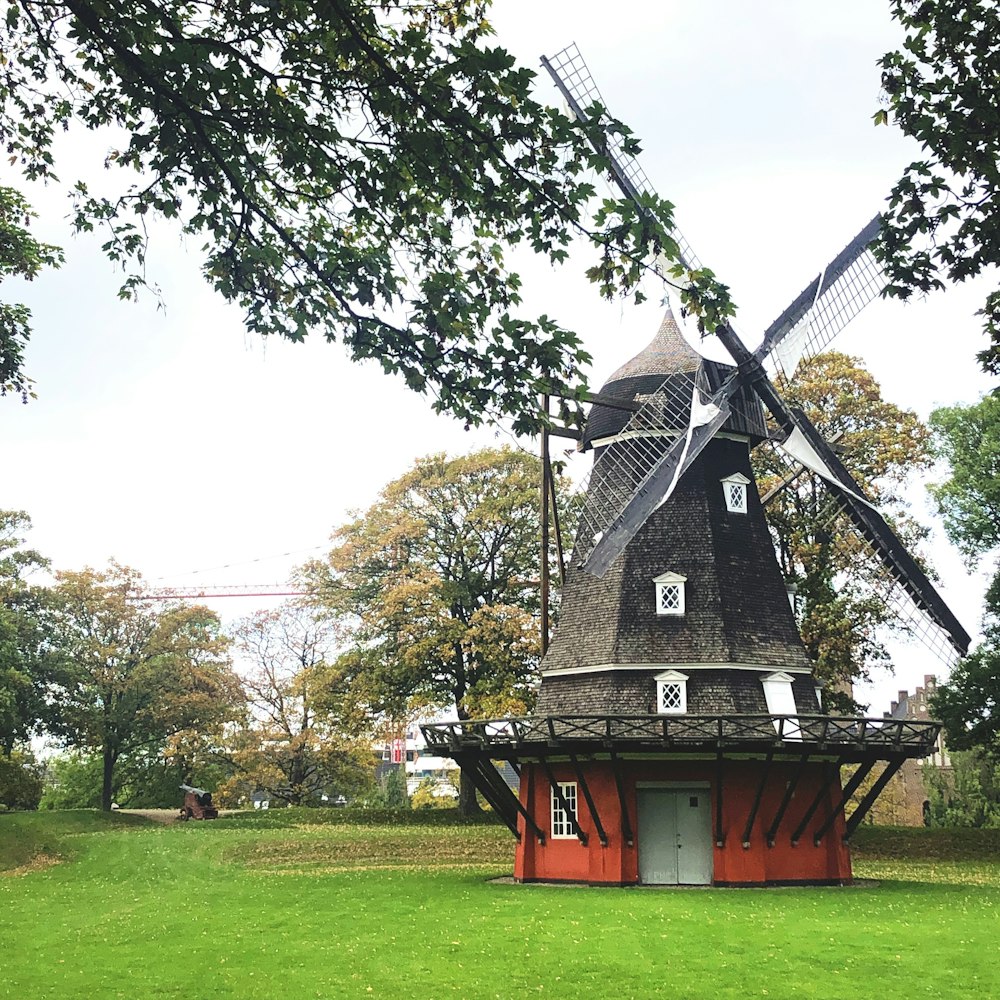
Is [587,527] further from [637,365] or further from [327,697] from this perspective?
[327,697]

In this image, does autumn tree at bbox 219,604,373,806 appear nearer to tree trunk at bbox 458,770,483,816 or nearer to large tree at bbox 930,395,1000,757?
tree trunk at bbox 458,770,483,816

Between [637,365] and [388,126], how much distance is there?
18.3m

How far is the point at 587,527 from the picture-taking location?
2322 centimetres

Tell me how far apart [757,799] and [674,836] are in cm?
217

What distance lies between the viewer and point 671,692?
69.5 feet

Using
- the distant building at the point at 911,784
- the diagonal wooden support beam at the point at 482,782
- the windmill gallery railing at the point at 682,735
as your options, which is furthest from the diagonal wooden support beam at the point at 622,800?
the distant building at the point at 911,784

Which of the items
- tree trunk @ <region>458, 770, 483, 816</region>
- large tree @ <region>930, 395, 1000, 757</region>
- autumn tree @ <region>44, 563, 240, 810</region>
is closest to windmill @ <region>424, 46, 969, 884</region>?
large tree @ <region>930, 395, 1000, 757</region>

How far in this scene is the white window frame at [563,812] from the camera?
21.6m

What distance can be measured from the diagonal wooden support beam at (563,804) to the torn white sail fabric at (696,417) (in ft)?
19.5

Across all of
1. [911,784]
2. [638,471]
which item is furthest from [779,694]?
[911,784]

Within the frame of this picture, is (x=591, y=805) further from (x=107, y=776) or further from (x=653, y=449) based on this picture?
(x=107, y=776)

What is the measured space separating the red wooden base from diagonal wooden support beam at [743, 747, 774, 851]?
108 millimetres

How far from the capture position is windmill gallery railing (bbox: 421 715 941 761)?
19.7 metres

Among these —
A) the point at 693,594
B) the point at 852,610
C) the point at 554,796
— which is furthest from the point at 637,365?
the point at 852,610
